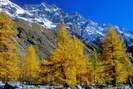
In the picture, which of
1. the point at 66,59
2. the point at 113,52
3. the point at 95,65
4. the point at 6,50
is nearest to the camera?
the point at 6,50

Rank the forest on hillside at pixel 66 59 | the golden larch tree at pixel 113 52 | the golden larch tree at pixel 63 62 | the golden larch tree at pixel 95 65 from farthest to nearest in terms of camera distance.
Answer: the golden larch tree at pixel 95 65, the golden larch tree at pixel 113 52, the golden larch tree at pixel 63 62, the forest on hillside at pixel 66 59

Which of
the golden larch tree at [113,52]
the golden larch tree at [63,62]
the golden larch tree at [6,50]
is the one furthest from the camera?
the golden larch tree at [113,52]

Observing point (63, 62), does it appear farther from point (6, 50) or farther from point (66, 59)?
point (6, 50)

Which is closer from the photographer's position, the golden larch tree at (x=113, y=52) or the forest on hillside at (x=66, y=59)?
the forest on hillside at (x=66, y=59)

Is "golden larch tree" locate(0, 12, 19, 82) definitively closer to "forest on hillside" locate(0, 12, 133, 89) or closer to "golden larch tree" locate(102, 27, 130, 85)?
"forest on hillside" locate(0, 12, 133, 89)

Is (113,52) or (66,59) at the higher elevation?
(113,52)


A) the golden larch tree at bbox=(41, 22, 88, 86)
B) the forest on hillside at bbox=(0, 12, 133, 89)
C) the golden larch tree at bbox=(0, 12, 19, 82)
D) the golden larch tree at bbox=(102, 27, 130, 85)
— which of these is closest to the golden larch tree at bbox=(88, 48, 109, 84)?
the forest on hillside at bbox=(0, 12, 133, 89)

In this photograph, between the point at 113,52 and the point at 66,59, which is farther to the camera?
the point at 113,52

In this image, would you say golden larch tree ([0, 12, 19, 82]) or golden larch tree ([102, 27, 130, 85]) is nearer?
golden larch tree ([0, 12, 19, 82])

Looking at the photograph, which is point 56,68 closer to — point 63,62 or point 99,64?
point 63,62

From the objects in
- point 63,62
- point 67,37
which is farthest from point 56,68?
point 67,37

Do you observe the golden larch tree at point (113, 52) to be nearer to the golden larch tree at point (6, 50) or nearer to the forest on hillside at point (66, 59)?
the forest on hillside at point (66, 59)

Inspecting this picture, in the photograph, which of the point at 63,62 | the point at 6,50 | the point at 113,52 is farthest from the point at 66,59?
the point at 6,50

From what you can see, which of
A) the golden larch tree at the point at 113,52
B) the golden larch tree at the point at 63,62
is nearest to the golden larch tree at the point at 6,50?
the golden larch tree at the point at 63,62
